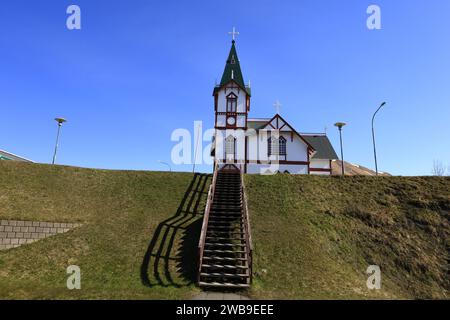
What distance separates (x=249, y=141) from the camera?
34.7 meters

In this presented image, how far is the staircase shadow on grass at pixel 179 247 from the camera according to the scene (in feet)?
39.5

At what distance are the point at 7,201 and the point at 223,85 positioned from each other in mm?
24308

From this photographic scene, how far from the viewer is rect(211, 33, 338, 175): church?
112ft

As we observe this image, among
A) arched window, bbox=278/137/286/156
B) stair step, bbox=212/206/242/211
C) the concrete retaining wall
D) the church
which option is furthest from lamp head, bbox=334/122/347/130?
the concrete retaining wall

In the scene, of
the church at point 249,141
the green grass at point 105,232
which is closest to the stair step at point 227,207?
the green grass at point 105,232

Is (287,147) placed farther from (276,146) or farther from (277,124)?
(277,124)

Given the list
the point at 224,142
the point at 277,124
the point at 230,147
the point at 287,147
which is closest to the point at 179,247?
the point at 230,147

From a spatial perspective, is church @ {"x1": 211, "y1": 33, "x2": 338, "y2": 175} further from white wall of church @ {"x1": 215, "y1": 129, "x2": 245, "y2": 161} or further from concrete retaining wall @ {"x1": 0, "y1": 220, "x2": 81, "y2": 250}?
concrete retaining wall @ {"x1": 0, "y1": 220, "x2": 81, "y2": 250}

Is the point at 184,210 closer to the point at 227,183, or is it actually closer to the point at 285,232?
the point at 227,183

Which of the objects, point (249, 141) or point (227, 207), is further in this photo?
point (249, 141)

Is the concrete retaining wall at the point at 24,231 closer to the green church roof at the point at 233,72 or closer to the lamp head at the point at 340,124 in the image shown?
the lamp head at the point at 340,124

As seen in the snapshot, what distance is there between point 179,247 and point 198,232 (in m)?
1.69
